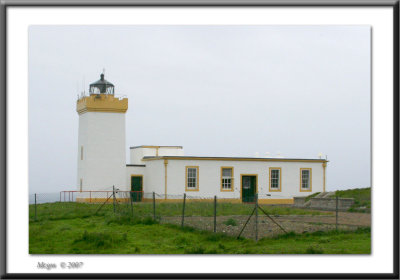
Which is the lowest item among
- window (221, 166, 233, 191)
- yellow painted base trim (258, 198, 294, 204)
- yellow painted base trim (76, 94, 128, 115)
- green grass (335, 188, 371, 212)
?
yellow painted base trim (258, 198, 294, 204)

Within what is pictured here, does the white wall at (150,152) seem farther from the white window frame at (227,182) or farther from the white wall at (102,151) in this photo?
the white window frame at (227,182)

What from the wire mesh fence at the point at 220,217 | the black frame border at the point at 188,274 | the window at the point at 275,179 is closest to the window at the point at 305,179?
the window at the point at 275,179

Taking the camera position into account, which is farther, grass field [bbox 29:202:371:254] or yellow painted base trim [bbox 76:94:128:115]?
yellow painted base trim [bbox 76:94:128:115]

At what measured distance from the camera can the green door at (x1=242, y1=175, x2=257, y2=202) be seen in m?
34.3

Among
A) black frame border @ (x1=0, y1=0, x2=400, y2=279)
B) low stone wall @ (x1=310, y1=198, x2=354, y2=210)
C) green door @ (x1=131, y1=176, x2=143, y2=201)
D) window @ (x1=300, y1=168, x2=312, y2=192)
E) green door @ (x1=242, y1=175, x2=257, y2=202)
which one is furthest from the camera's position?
window @ (x1=300, y1=168, x2=312, y2=192)

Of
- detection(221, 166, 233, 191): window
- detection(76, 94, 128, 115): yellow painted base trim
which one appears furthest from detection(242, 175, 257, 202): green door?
detection(76, 94, 128, 115): yellow painted base trim

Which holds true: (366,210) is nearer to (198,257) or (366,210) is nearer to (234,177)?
(234,177)

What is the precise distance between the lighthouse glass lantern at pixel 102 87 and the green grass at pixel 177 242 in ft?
55.2

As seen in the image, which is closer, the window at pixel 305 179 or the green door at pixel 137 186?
the green door at pixel 137 186

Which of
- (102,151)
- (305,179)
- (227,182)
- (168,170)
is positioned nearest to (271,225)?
(168,170)

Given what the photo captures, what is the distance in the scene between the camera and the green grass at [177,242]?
510 inches

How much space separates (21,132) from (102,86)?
958 inches

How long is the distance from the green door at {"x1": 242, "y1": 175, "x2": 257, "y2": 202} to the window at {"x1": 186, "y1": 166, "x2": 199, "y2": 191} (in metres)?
3.17

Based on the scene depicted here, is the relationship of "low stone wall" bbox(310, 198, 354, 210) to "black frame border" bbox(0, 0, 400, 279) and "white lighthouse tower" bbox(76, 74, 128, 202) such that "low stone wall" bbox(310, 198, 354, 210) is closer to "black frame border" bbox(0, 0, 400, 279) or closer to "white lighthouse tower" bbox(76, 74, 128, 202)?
"white lighthouse tower" bbox(76, 74, 128, 202)
